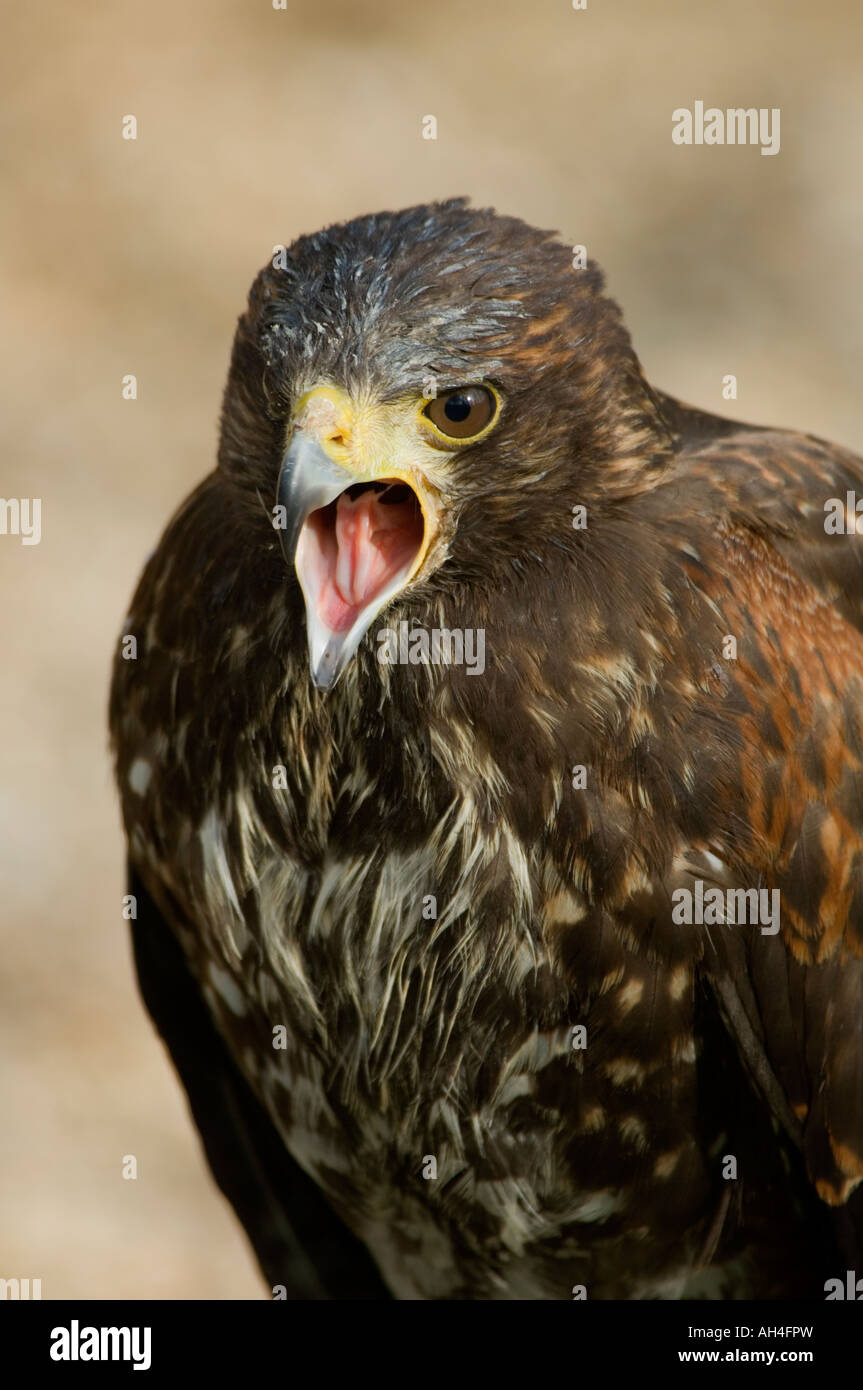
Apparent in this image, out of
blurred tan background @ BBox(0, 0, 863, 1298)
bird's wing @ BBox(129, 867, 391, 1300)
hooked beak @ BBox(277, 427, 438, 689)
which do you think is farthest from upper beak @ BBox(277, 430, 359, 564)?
blurred tan background @ BBox(0, 0, 863, 1298)

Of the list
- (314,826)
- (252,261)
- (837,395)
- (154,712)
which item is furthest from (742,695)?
(252,261)

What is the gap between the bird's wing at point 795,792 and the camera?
10.3ft

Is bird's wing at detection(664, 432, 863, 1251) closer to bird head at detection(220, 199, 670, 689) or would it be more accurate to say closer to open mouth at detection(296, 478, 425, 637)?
bird head at detection(220, 199, 670, 689)

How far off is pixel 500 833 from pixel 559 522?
0.55m

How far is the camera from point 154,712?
138 inches

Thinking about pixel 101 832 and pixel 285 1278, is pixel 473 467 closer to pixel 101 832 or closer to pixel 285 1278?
pixel 285 1278

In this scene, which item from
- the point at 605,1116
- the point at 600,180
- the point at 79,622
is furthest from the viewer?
the point at 600,180

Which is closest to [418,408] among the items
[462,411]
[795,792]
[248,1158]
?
[462,411]

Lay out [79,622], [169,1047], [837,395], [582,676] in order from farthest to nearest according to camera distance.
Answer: [837,395] → [79,622] → [169,1047] → [582,676]

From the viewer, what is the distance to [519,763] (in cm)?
311

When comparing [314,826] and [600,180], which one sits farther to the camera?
[600,180]

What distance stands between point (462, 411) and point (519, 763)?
2.06 feet

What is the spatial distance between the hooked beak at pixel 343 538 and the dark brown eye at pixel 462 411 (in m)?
0.09

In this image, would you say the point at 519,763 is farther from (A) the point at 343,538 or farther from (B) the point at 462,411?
(B) the point at 462,411
